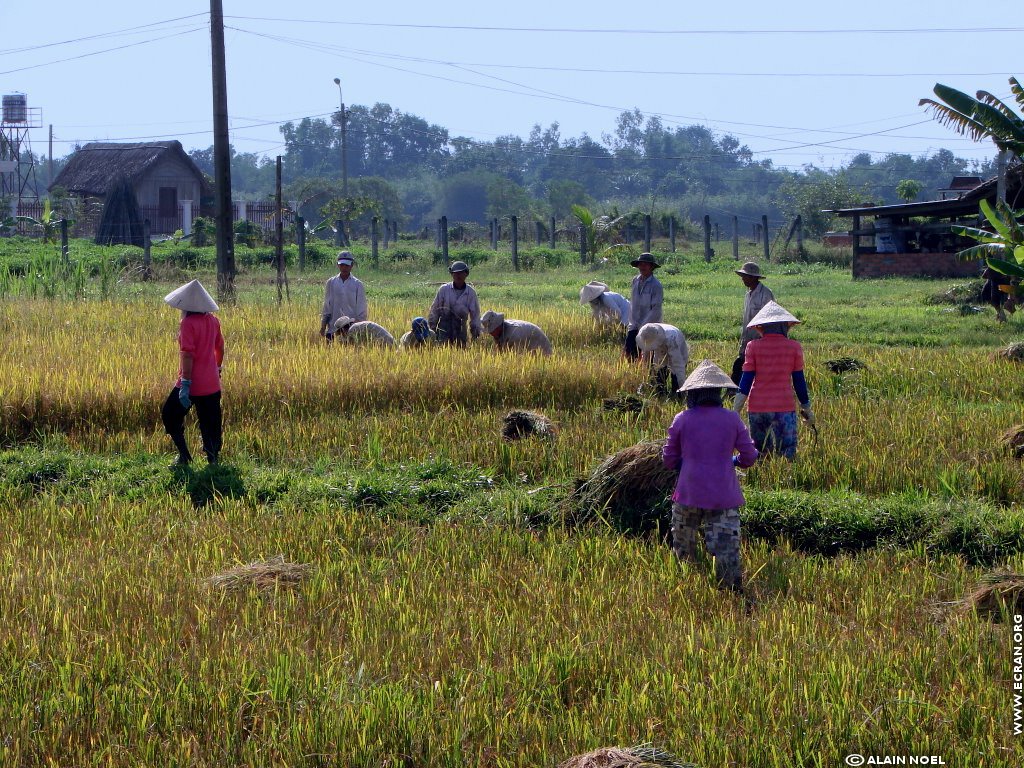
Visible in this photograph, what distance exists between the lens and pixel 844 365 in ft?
41.8

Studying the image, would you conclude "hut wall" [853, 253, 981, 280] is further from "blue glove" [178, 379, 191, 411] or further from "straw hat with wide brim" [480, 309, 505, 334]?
"blue glove" [178, 379, 191, 411]

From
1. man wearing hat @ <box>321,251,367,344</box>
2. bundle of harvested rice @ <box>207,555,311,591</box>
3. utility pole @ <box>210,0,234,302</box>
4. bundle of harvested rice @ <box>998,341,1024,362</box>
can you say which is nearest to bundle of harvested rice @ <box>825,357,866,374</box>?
bundle of harvested rice @ <box>998,341,1024,362</box>

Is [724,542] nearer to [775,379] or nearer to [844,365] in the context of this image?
[775,379]

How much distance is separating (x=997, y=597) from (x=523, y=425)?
180 inches

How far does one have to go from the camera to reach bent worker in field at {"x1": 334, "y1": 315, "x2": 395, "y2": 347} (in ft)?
42.5

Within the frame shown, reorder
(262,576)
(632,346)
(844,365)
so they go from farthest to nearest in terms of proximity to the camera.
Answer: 1. (844,365)
2. (632,346)
3. (262,576)

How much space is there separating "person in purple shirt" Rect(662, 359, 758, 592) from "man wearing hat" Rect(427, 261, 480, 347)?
693 cm

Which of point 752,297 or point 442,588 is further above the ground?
point 752,297

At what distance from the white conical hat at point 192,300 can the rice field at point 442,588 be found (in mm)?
1160

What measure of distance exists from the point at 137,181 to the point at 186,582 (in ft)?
143

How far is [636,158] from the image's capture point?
5310 inches

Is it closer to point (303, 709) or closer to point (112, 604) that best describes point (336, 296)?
point (112, 604)

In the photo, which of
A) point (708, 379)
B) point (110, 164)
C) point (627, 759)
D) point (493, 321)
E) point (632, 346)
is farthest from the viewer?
point (110, 164)

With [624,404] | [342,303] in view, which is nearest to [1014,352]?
[624,404]
